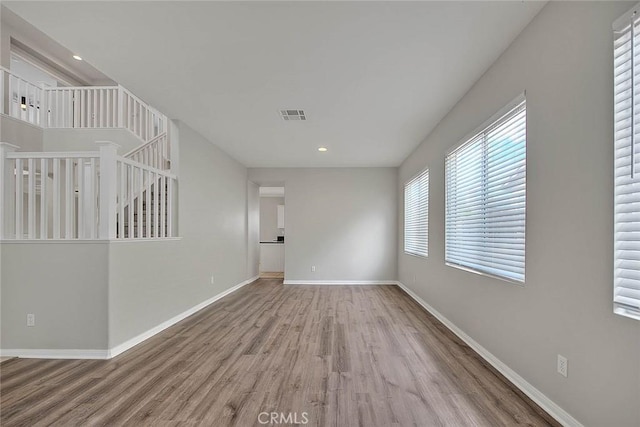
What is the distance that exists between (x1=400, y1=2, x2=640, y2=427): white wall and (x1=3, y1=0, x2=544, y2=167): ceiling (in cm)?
37

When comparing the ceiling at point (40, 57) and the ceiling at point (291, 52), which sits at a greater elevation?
the ceiling at point (40, 57)

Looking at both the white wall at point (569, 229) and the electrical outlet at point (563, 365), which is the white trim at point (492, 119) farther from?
the electrical outlet at point (563, 365)

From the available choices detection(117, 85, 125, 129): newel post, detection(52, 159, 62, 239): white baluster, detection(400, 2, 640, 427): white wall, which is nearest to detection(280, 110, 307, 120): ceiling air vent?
detection(400, 2, 640, 427): white wall

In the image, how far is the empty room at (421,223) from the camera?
169 cm

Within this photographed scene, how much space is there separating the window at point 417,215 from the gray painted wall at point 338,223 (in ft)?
2.57

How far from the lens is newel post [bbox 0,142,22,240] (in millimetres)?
2922

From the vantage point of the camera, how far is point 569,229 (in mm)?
1816

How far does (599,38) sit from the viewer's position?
5.29ft

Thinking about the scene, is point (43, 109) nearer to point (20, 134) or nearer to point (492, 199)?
point (20, 134)

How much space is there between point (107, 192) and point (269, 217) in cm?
799

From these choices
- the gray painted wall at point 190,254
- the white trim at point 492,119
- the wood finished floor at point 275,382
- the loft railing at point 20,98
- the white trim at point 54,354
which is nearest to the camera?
the wood finished floor at point 275,382

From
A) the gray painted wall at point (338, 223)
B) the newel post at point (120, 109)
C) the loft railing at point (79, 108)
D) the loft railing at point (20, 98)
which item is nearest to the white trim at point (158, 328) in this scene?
the gray painted wall at point (338, 223)

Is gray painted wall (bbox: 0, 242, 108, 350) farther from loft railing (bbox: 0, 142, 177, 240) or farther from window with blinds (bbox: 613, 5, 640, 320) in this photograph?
window with blinds (bbox: 613, 5, 640, 320)

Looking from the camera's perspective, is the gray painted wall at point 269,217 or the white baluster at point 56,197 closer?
the white baluster at point 56,197
